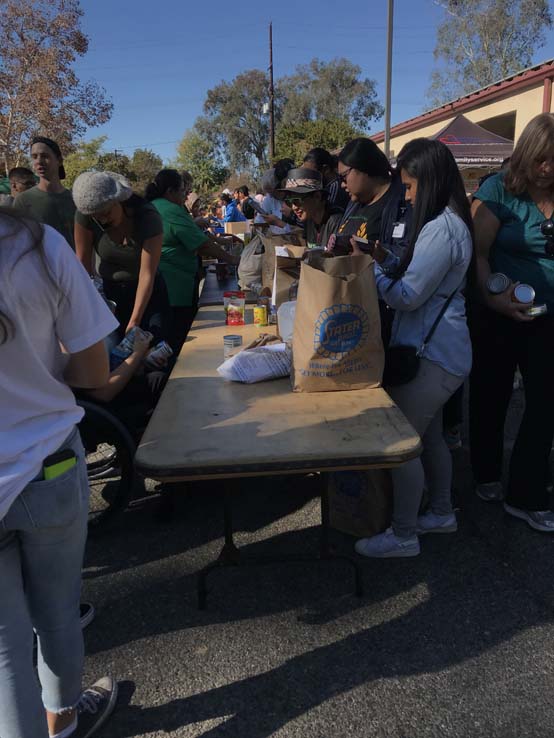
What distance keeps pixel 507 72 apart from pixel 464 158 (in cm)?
2625

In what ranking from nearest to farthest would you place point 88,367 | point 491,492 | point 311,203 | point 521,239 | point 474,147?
point 88,367
point 521,239
point 491,492
point 311,203
point 474,147

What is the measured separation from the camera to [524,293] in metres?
2.37

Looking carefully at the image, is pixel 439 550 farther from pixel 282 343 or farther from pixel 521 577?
pixel 282 343

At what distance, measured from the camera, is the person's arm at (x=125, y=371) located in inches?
83.8

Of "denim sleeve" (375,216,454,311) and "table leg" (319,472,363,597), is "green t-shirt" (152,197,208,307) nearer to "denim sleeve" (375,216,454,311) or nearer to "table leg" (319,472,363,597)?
"denim sleeve" (375,216,454,311)

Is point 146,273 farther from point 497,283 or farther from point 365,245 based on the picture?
point 497,283

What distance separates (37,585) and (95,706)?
59cm

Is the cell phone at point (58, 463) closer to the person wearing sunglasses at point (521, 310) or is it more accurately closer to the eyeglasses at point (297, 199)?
the person wearing sunglasses at point (521, 310)

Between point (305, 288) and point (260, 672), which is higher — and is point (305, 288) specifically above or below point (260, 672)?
above

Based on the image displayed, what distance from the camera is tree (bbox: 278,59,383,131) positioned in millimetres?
41844

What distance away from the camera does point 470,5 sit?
2994cm

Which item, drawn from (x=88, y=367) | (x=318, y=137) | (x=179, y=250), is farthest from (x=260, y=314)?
(x=318, y=137)

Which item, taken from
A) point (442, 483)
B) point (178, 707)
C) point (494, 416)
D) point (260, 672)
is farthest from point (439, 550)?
point (178, 707)

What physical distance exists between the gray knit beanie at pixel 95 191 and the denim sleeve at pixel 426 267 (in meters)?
1.42
